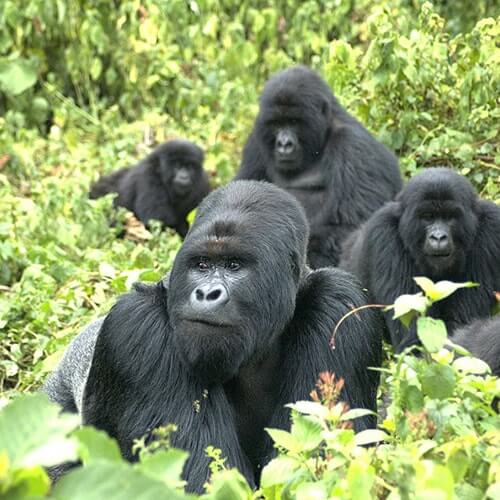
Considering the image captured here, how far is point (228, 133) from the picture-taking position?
32.4ft

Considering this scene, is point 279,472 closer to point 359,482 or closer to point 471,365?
point 359,482

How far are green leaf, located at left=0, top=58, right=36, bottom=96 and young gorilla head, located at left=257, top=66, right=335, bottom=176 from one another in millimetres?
3327

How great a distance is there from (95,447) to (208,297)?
1333 mm

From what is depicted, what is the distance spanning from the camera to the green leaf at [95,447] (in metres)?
2.01

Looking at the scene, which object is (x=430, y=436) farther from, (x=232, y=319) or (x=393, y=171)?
(x=393, y=171)

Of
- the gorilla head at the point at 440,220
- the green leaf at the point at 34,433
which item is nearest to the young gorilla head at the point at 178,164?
the gorilla head at the point at 440,220

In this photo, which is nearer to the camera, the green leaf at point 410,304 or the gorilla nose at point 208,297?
the green leaf at point 410,304

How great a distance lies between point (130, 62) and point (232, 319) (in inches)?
305

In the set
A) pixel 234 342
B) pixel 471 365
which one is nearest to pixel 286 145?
pixel 234 342

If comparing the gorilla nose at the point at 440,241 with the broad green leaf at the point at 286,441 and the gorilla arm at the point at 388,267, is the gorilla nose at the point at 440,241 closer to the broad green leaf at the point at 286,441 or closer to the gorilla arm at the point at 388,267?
the gorilla arm at the point at 388,267

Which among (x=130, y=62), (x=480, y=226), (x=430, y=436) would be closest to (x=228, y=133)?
(x=130, y=62)

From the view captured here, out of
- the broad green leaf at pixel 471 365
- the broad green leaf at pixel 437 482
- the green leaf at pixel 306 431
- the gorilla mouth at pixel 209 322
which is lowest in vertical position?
the gorilla mouth at pixel 209 322

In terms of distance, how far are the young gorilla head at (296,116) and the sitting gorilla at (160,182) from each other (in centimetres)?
196

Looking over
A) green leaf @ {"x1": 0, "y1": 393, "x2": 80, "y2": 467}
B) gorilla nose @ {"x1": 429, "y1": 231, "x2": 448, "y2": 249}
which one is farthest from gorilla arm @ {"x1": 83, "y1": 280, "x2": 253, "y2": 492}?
gorilla nose @ {"x1": 429, "y1": 231, "x2": 448, "y2": 249}
